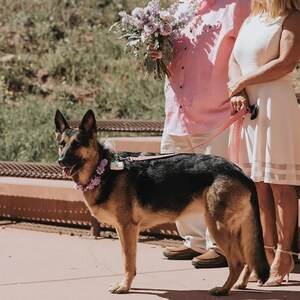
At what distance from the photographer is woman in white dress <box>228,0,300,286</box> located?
631cm

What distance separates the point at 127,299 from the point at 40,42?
9.59 m

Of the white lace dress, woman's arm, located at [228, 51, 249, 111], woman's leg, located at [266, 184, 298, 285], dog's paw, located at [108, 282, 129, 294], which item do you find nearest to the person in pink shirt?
woman's arm, located at [228, 51, 249, 111]

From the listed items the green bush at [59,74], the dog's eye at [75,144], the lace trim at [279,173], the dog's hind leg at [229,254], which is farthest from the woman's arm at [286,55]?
the green bush at [59,74]

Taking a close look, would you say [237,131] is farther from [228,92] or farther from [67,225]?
[67,225]

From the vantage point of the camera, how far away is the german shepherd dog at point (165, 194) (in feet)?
20.5

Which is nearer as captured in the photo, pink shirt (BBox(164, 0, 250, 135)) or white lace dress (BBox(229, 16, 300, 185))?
white lace dress (BBox(229, 16, 300, 185))

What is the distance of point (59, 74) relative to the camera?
47.1ft

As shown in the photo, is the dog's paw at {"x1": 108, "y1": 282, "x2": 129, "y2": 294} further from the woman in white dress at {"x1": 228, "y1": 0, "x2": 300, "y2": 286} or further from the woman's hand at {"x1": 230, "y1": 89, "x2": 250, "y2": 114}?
the woman's hand at {"x1": 230, "y1": 89, "x2": 250, "y2": 114}

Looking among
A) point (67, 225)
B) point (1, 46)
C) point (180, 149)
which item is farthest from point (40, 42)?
point (180, 149)

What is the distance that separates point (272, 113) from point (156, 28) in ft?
4.02

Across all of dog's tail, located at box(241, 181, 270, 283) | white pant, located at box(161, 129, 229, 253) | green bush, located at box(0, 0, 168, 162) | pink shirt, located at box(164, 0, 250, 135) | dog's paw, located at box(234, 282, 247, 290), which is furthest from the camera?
green bush, located at box(0, 0, 168, 162)

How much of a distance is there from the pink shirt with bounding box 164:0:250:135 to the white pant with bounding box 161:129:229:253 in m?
0.07

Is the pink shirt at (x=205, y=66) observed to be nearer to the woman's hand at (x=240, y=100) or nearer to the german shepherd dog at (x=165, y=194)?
the woman's hand at (x=240, y=100)

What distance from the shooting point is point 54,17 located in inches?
631
